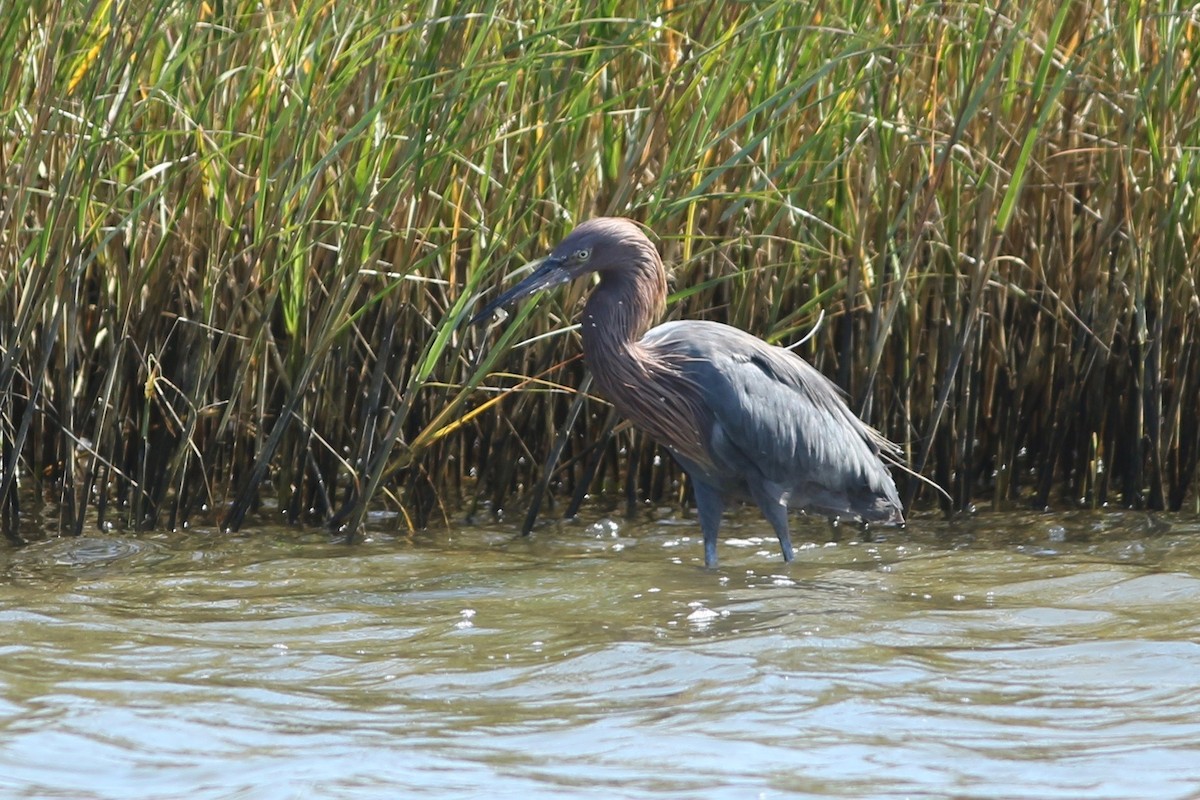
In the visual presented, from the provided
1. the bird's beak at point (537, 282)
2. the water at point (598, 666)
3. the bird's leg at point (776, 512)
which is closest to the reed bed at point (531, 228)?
the bird's beak at point (537, 282)

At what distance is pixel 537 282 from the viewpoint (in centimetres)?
479

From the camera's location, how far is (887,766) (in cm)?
315

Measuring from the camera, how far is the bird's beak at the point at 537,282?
4.75 meters

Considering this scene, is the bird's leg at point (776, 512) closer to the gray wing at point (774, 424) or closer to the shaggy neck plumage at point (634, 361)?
the gray wing at point (774, 424)

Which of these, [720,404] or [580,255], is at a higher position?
[580,255]

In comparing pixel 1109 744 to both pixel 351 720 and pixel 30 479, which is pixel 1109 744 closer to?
pixel 351 720

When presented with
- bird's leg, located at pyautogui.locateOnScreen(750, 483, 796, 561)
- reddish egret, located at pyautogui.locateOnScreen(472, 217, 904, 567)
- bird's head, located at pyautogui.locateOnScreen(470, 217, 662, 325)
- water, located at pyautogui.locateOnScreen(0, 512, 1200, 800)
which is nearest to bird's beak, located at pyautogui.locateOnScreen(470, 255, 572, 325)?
bird's head, located at pyautogui.locateOnScreen(470, 217, 662, 325)

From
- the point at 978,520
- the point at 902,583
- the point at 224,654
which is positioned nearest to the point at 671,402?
the point at 902,583

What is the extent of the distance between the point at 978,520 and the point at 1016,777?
2.75 meters

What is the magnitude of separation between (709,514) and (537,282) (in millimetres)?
937

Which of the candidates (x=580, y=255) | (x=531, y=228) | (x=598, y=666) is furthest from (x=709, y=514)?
(x=598, y=666)

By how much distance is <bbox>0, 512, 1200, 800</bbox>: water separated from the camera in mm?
3127

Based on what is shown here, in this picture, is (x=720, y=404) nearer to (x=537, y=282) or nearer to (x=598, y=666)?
(x=537, y=282)

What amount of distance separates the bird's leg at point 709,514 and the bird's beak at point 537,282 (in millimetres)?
860
